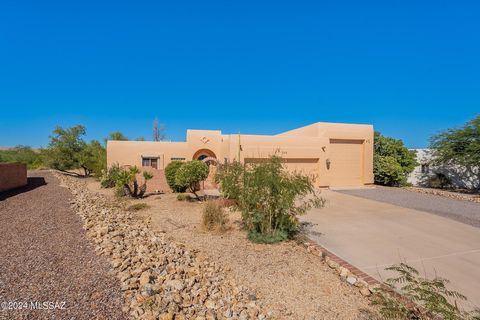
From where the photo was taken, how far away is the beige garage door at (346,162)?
18250 mm

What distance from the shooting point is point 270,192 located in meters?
5.77

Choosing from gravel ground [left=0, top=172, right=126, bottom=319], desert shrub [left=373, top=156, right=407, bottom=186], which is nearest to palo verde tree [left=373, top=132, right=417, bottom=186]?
desert shrub [left=373, top=156, right=407, bottom=186]

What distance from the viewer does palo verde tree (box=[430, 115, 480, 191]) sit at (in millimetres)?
15914

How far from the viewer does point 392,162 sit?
60.8ft

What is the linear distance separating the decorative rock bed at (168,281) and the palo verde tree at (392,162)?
60.4ft

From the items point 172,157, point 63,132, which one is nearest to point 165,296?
point 172,157

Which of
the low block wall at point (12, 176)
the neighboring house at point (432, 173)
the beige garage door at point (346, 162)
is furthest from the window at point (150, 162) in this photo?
the neighboring house at point (432, 173)

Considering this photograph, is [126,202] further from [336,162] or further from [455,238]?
[336,162]

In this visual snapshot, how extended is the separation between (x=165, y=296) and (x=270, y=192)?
319 cm

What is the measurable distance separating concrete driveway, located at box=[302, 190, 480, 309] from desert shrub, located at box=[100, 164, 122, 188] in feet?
31.7

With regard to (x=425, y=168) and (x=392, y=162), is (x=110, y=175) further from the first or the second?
(x=425, y=168)

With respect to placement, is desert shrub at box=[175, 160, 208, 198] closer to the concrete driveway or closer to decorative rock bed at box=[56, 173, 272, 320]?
decorative rock bed at box=[56, 173, 272, 320]

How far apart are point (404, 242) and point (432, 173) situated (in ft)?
58.8

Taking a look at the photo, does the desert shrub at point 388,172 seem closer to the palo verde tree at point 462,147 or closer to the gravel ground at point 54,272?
the palo verde tree at point 462,147
